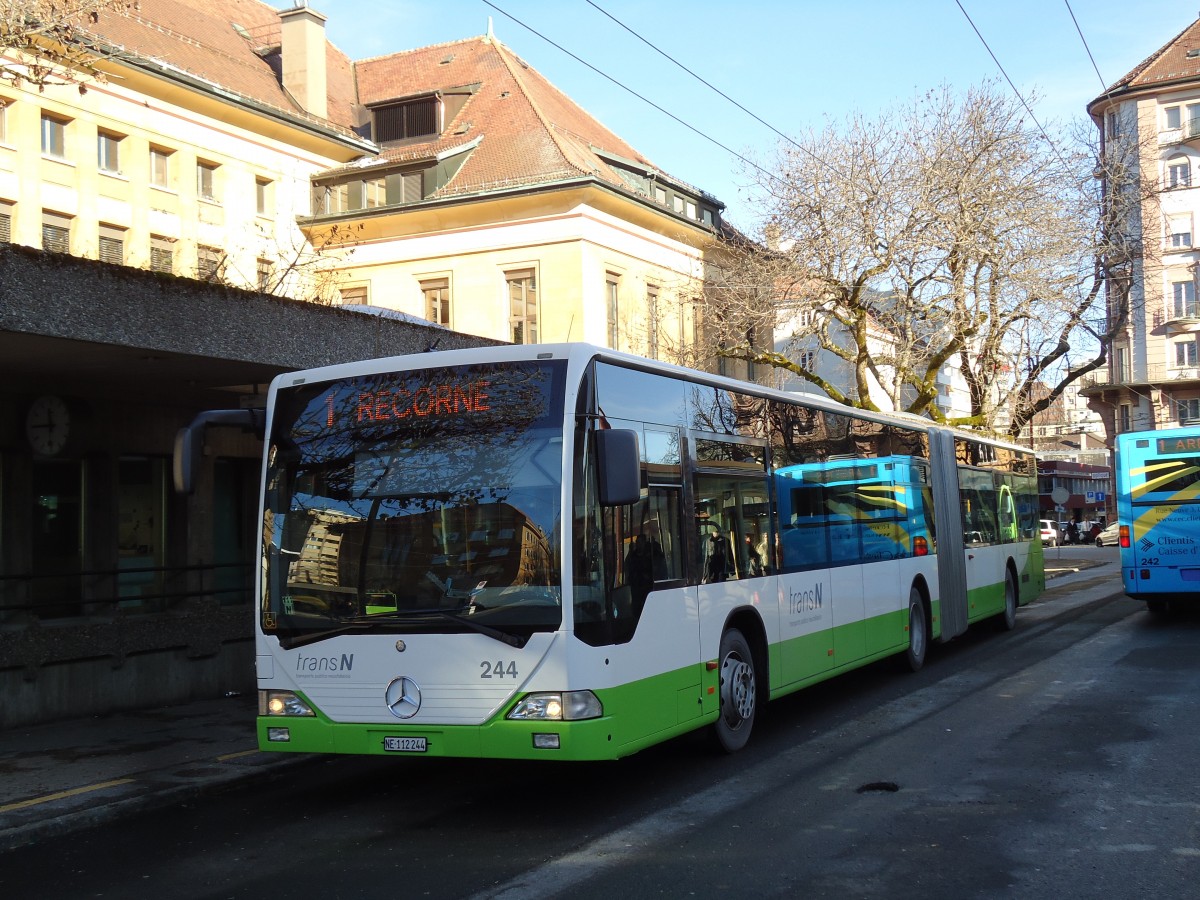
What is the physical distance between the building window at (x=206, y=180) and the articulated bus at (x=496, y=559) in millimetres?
35561

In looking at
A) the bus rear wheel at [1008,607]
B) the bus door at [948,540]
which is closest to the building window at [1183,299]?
the bus rear wheel at [1008,607]

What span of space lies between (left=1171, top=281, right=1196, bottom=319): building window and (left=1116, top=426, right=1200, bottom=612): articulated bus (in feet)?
174

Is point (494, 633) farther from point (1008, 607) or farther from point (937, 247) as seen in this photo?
point (937, 247)

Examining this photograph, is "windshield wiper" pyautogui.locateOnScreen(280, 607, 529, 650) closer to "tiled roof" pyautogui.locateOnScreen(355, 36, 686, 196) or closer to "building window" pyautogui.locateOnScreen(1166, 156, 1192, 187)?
"tiled roof" pyautogui.locateOnScreen(355, 36, 686, 196)

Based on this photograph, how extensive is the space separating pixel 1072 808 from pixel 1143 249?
2864cm

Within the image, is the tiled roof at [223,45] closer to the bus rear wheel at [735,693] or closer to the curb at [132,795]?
the curb at [132,795]

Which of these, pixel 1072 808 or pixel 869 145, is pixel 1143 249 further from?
pixel 1072 808

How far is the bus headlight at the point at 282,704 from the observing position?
27.0ft

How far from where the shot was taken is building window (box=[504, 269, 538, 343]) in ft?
143

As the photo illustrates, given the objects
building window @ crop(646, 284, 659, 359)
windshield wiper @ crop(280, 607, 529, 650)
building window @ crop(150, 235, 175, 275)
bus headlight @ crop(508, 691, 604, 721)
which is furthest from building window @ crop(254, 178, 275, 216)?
bus headlight @ crop(508, 691, 604, 721)

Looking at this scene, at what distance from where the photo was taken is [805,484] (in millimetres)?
11742

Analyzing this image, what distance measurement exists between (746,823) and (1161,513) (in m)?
13.9

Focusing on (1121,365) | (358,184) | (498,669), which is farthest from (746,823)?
(1121,365)

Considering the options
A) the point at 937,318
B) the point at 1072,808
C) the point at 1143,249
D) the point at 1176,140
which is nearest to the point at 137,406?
the point at 1072,808
